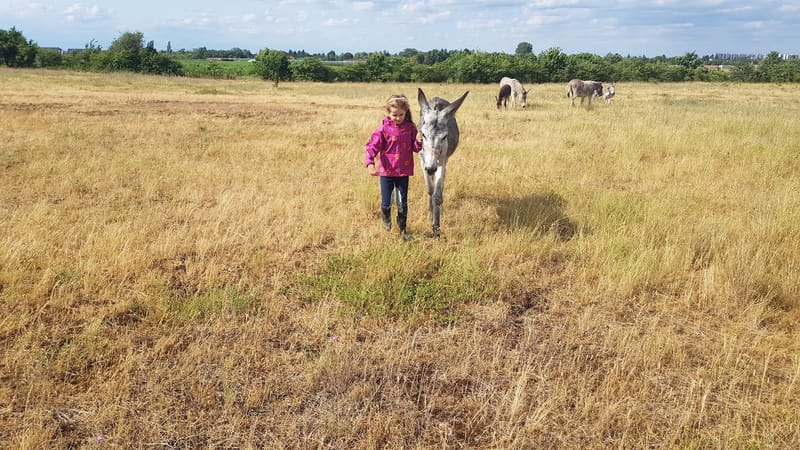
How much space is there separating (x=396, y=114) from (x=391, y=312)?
2810 millimetres

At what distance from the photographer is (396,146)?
6.41 m

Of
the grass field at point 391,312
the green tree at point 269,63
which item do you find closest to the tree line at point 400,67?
the green tree at point 269,63

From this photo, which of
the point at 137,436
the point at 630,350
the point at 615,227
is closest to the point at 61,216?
the point at 137,436

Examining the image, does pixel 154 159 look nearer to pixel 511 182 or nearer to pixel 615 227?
pixel 511 182

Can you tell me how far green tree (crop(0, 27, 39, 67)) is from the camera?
200ft

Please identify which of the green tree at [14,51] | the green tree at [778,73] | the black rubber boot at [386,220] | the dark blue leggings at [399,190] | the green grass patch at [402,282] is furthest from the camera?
the green tree at [778,73]

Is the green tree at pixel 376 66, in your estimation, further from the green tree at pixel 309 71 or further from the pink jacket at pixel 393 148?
the pink jacket at pixel 393 148

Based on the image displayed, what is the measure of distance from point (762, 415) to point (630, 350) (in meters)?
0.98

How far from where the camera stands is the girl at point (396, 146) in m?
6.34

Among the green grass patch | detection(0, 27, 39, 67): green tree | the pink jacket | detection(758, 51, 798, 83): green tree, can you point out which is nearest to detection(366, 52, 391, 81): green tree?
detection(0, 27, 39, 67): green tree

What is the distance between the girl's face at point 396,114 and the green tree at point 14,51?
76080 mm

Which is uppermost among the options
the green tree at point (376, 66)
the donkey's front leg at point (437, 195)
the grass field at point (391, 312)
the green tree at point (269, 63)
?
the green tree at point (376, 66)

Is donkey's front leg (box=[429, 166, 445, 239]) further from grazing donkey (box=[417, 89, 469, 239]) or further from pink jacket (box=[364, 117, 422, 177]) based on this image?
pink jacket (box=[364, 117, 422, 177])

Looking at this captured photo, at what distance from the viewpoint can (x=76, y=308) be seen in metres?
4.50
